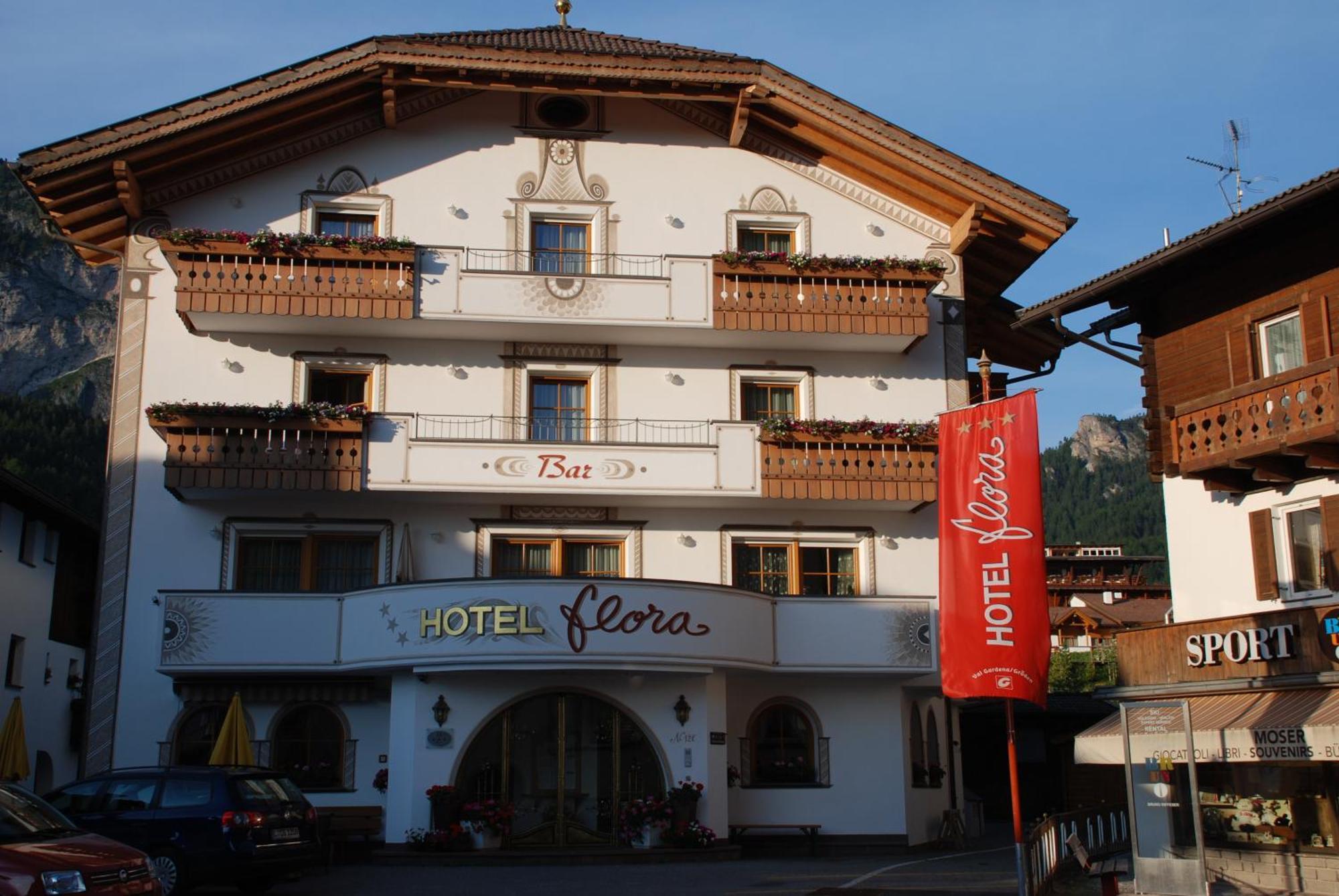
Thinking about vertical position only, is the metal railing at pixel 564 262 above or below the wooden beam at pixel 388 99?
below

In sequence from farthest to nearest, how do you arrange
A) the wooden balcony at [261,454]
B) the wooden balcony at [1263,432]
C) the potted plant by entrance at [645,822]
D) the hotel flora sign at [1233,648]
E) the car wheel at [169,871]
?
the wooden balcony at [261,454]
the potted plant by entrance at [645,822]
the wooden balcony at [1263,432]
the hotel flora sign at [1233,648]
the car wheel at [169,871]

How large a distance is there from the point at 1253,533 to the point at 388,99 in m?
16.4

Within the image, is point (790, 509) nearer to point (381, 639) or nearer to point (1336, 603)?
point (381, 639)

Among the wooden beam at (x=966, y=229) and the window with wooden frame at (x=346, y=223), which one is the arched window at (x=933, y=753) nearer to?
the wooden beam at (x=966, y=229)

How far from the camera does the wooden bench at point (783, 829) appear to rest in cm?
2364

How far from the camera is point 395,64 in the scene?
986 inches

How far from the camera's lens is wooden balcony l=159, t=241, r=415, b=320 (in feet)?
78.4


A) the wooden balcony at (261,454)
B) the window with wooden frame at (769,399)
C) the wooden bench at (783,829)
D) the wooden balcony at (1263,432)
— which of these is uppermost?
the window with wooden frame at (769,399)

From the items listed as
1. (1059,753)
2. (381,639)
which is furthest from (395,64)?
(1059,753)

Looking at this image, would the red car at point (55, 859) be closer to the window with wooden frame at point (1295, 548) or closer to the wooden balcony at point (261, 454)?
the wooden balcony at point (261, 454)

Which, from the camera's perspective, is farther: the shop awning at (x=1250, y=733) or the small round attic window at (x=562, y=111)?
the small round attic window at (x=562, y=111)

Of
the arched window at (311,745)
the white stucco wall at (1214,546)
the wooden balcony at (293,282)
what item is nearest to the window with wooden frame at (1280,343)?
the white stucco wall at (1214,546)

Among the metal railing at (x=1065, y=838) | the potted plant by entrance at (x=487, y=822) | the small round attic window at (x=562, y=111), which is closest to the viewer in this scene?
the metal railing at (x=1065, y=838)

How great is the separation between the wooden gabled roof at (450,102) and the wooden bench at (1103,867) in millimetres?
11547
